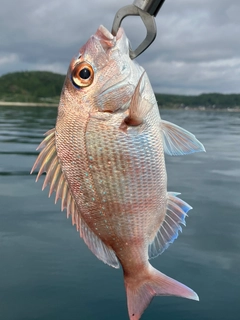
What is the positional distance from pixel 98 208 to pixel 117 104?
0.56 meters

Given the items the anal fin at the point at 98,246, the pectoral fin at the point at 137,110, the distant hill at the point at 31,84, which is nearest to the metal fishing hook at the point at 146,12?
the pectoral fin at the point at 137,110

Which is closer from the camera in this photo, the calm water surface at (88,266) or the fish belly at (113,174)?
the fish belly at (113,174)

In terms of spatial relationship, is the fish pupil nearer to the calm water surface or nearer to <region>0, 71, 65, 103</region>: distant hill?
the calm water surface

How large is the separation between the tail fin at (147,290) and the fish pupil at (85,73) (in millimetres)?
1110

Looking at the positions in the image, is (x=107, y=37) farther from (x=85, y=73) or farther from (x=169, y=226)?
(x=169, y=226)

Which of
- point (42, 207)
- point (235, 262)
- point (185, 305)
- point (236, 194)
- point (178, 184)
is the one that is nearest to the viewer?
point (185, 305)

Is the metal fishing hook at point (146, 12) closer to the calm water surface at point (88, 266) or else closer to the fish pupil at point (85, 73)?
the fish pupil at point (85, 73)

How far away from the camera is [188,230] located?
759 centimetres

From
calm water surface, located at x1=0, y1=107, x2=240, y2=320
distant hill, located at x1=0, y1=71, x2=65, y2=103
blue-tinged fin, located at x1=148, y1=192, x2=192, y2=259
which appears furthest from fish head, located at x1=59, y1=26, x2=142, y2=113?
distant hill, located at x1=0, y1=71, x2=65, y2=103

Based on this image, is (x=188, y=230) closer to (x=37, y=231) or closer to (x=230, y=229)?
(x=230, y=229)

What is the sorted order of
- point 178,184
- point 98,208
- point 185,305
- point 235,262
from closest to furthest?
point 98,208, point 185,305, point 235,262, point 178,184

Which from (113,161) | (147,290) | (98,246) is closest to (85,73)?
(113,161)

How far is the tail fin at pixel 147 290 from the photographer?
2.19 m

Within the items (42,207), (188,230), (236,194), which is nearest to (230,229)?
(188,230)
